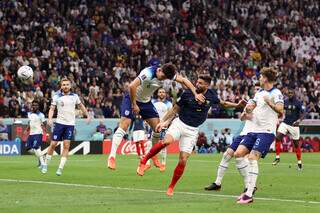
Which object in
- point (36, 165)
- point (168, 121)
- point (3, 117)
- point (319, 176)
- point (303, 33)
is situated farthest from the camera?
point (303, 33)

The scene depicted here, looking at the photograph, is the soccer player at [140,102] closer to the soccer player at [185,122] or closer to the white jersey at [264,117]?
the soccer player at [185,122]

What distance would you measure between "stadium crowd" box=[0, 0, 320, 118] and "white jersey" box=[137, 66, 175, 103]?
56.4ft

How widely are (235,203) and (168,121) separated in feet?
8.00

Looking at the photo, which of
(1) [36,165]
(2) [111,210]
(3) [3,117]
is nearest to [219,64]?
(3) [3,117]

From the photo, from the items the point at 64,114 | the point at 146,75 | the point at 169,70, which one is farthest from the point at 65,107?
the point at 169,70

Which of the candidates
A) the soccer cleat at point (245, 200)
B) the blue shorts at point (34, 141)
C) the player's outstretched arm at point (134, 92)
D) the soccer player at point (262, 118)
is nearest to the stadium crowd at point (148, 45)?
the blue shorts at point (34, 141)

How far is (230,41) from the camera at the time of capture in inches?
2108

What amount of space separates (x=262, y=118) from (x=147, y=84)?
521 centimetres

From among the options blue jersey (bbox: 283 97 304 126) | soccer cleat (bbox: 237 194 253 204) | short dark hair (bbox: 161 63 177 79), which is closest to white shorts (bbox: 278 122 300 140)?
blue jersey (bbox: 283 97 304 126)

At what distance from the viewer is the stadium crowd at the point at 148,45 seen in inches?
1649

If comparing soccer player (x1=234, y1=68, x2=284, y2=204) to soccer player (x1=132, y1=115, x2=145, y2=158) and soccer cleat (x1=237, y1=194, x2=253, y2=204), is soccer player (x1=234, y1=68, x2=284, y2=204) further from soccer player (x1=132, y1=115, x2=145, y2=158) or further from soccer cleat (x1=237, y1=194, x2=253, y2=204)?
soccer player (x1=132, y1=115, x2=145, y2=158)

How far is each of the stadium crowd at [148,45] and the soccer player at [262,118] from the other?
22.8 metres

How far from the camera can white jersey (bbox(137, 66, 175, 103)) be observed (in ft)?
67.7

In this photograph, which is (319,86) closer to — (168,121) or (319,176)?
(319,176)
